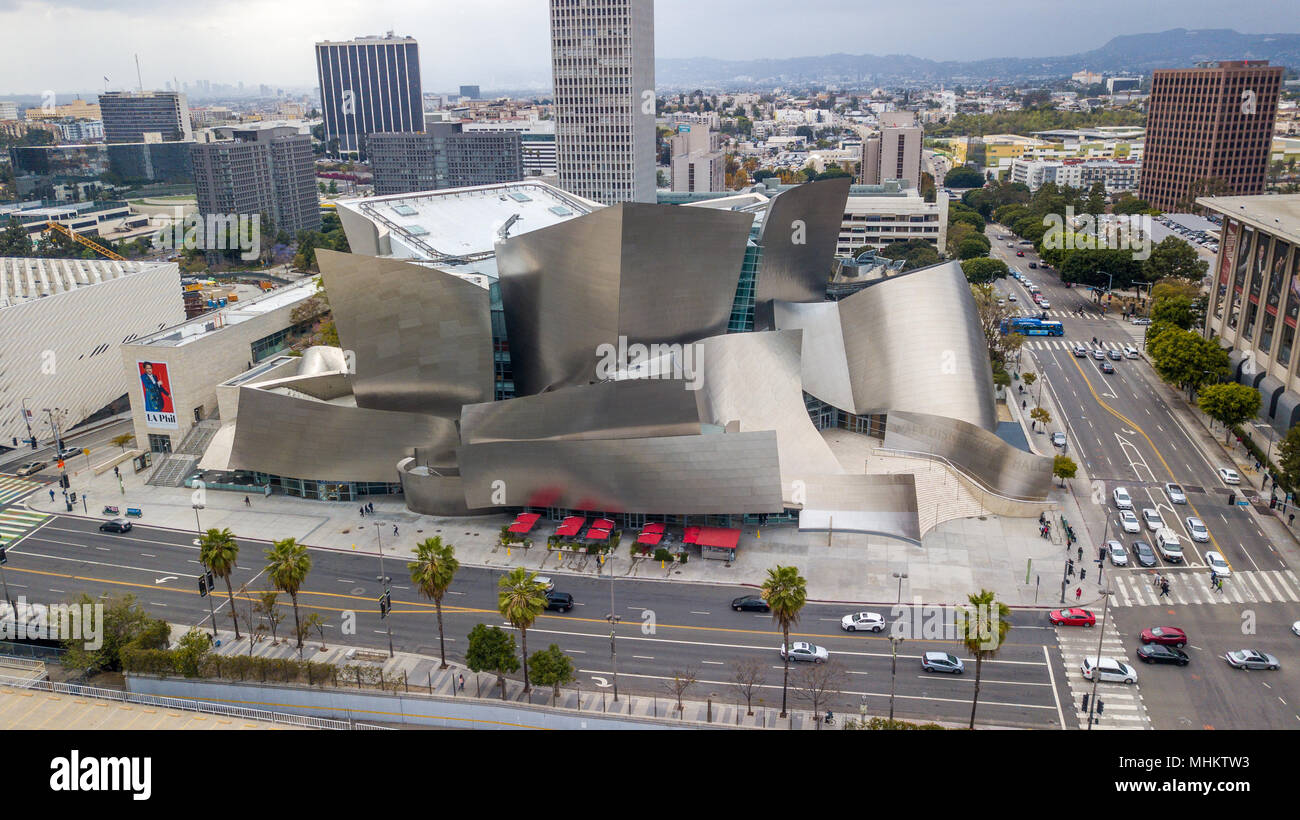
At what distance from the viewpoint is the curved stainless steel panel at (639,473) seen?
47.7 meters

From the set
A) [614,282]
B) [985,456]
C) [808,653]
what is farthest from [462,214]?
[808,653]

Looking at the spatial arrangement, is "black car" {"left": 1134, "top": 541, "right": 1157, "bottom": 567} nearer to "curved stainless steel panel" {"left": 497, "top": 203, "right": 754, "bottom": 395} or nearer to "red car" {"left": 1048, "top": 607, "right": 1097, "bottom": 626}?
"red car" {"left": 1048, "top": 607, "right": 1097, "bottom": 626}

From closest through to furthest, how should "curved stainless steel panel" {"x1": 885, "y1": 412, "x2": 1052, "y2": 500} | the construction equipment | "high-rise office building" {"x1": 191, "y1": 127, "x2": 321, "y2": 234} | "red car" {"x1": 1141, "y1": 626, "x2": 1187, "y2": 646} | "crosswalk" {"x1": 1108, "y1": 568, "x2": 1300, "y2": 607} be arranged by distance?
"red car" {"x1": 1141, "y1": 626, "x2": 1187, "y2": 646} → "crosswalk" {"x1": 1108, "y1": 568, "x2": 1300, "y2": 607} → "curved stainless steel panel" {"x1": 885, "y1": 412, "x2": 1052, "y2": 500} → the construction equipment → "high-rise office building" {"x1": 191, "y1": 127, "x2": 321, "y2": 234}

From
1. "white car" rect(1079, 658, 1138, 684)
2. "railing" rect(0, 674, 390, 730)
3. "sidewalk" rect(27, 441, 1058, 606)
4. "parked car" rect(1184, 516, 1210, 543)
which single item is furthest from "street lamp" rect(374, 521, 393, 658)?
"parked car" rect(1184, 516, 1210, 543)

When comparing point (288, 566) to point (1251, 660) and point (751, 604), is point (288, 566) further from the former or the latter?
point (1251, 660)

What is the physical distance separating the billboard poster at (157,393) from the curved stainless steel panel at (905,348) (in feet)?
132

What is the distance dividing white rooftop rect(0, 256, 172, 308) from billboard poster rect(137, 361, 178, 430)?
1211 cm

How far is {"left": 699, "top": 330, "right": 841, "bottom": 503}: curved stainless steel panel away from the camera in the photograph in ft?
168

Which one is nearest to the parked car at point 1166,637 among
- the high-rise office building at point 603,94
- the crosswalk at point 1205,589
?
the crosswalk at point 1205,589

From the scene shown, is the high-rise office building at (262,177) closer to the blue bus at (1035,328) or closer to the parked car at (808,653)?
the blue bus at (1035,328)

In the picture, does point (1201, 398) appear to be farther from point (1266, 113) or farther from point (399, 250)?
point (1266, 113)

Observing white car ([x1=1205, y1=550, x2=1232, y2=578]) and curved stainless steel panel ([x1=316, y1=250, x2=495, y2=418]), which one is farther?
curved stainless steel panel ([x1=316, y1=250, x2=495, y2=418])

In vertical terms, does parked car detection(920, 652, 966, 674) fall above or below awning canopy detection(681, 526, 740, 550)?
below

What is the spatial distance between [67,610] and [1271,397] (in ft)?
235
